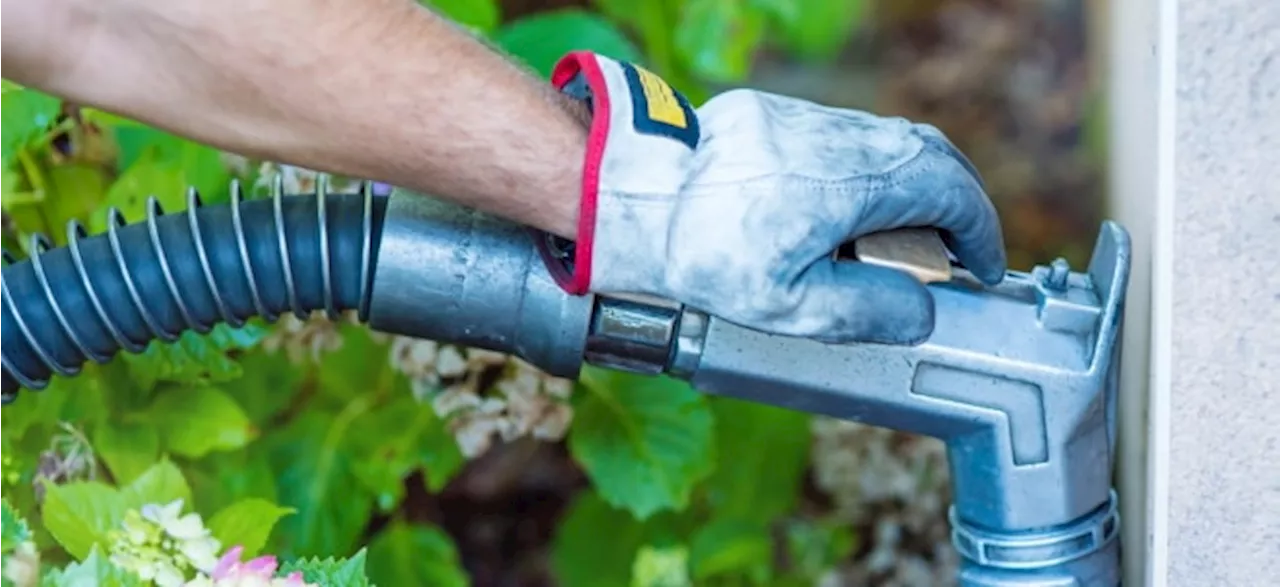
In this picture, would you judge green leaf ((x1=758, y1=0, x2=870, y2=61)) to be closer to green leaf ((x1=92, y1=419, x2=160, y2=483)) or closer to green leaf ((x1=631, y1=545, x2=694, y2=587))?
green leaf ((x1=631, y1=545, x2=694, y2=587))

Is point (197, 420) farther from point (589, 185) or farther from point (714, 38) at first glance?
point (714, 38)

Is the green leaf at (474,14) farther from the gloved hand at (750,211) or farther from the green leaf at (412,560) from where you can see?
the green leaf at (412,560)

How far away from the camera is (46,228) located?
3.80ft

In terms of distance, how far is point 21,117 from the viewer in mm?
988

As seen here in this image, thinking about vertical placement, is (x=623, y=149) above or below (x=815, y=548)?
above

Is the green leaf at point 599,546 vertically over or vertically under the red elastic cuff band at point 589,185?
under

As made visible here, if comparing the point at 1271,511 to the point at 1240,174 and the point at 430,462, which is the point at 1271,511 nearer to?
the point at 1240,174

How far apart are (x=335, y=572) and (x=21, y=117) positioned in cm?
41

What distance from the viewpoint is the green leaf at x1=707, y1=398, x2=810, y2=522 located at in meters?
1.53

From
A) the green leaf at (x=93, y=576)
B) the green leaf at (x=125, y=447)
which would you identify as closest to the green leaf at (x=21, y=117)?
the green leaf at (x=125, y=447)

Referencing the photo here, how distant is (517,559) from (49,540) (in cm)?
98

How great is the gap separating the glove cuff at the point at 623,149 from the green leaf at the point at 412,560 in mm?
621

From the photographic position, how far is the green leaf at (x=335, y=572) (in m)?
0.83

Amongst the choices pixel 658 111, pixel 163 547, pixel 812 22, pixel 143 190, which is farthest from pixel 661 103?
pixel 812 22
